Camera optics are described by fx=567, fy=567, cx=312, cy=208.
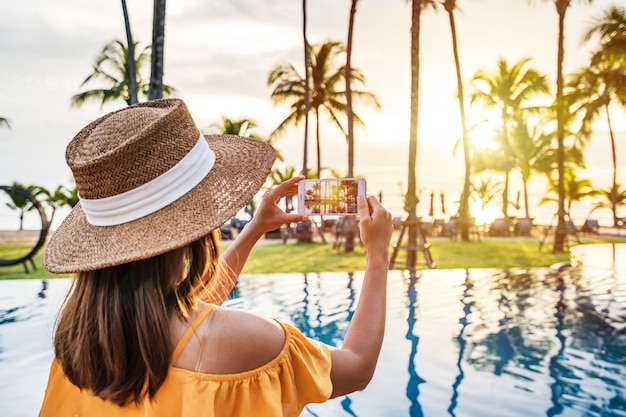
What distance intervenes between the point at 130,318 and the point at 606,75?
983 inches

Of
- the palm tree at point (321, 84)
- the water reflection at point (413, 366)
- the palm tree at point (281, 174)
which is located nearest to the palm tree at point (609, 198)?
the palm tree at point (321, 84)

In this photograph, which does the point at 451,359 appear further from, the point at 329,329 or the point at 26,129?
the point at 26,129

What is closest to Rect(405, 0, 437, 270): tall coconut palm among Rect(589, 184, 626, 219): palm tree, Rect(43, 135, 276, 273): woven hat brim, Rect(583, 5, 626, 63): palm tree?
Rect(583, 5, 626, 63): palm tree

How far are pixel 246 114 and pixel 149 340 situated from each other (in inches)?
1116

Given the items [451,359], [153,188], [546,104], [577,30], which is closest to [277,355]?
[153,188]

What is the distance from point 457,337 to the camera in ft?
19.0

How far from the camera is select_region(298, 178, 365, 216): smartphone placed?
1.89 meters

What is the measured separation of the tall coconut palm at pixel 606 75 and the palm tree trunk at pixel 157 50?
14069 millimetres

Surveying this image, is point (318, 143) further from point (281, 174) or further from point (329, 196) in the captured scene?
point (329, 196)

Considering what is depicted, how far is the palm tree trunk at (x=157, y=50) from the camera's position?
663 cm

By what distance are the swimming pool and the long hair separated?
113 inches

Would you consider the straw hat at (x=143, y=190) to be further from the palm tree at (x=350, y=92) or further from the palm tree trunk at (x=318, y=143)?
the palm tree trunk at (x=318, y=143)

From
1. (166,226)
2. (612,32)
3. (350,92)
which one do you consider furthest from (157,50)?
(612,32)

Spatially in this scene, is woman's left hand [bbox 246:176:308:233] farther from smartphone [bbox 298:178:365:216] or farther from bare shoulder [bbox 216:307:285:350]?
bare shoulder [bbox 216:307:285:350]
